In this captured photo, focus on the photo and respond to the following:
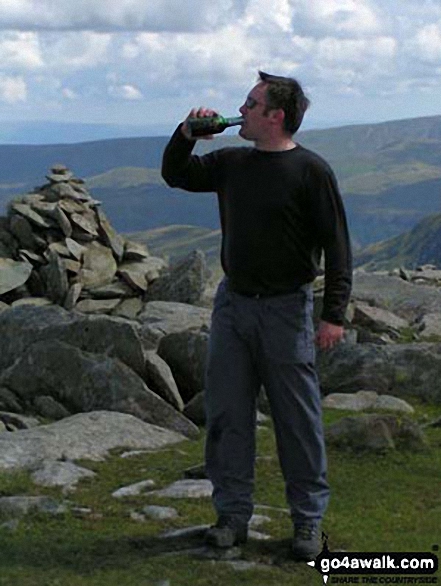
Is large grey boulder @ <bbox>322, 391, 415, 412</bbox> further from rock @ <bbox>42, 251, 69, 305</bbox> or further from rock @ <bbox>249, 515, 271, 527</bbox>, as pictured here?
rock @ <bbox>42, 251, 69, 305</bbox>

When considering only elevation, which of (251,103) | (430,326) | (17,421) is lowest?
(430,326)

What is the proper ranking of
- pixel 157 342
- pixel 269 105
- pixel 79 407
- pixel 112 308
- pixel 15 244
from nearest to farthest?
pixel 269 105
pixel 79 407
pixel 157 342
pixel 112 308
pixel 15 244

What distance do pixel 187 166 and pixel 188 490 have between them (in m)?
4.48

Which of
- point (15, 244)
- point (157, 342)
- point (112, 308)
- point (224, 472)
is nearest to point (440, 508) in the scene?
point (224, 472)

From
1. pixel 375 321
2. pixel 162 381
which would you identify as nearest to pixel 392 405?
pixel 162 381

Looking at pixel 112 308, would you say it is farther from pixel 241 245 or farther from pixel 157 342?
pixel 241 245

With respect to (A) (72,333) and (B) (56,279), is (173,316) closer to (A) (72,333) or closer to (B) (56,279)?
(B) (56,279)

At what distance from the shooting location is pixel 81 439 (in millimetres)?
15883

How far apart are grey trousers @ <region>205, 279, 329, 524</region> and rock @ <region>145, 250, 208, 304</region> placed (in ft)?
73.2

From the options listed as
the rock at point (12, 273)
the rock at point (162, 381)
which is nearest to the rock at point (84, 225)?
the rock at point (12, 273)

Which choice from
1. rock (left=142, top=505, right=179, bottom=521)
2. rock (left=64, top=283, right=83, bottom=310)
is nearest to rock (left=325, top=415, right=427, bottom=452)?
rock (left=142, top=505, right=179, bottom=521)

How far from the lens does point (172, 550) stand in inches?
407

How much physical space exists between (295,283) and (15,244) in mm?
25551

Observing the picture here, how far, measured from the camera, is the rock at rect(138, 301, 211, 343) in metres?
27.6
